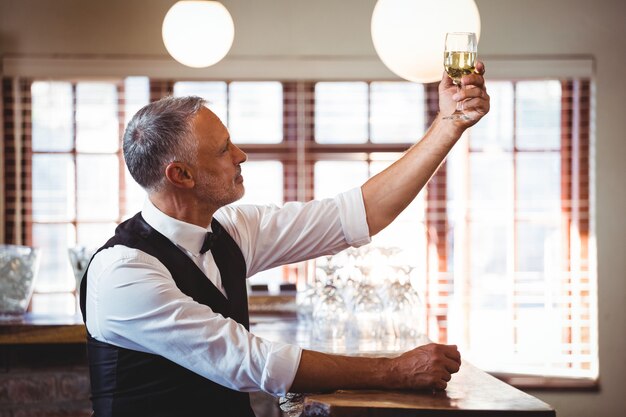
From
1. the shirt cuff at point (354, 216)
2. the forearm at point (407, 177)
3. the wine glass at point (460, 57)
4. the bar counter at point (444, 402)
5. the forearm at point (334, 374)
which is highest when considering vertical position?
the wine glass at point (460, 57)

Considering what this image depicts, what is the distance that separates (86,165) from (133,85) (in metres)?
0.60

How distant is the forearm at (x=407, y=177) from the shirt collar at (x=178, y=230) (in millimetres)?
418

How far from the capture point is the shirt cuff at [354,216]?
6.74 feet

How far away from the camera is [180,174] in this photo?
1.92 m

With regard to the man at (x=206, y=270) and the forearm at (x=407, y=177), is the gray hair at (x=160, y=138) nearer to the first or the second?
the man at (x=206, y=270)

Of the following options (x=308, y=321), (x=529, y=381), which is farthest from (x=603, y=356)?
(x=308, y=321)

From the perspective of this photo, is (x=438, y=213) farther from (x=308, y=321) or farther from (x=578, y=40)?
(x=308, y=321)

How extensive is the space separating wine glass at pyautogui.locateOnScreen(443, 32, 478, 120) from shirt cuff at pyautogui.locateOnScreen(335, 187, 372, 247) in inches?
12.9

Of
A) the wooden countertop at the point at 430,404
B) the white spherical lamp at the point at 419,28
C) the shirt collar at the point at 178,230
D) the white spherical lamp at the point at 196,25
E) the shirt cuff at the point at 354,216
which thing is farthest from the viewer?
the white spherical lamp at the point at 196,25

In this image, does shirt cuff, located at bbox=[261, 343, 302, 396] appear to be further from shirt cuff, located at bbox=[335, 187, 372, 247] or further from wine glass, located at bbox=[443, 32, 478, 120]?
wine glass, located at bbox=[443, 32, 478, 120]

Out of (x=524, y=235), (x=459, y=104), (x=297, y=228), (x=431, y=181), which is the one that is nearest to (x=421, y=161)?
(x=459, y=104)

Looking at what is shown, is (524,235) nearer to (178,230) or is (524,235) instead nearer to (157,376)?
(178,230)

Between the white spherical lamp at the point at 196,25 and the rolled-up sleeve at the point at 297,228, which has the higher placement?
the white spherical lamp at the point at 196,25

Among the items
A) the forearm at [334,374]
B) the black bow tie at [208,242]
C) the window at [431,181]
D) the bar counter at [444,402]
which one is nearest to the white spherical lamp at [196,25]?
the window at [431,181]
